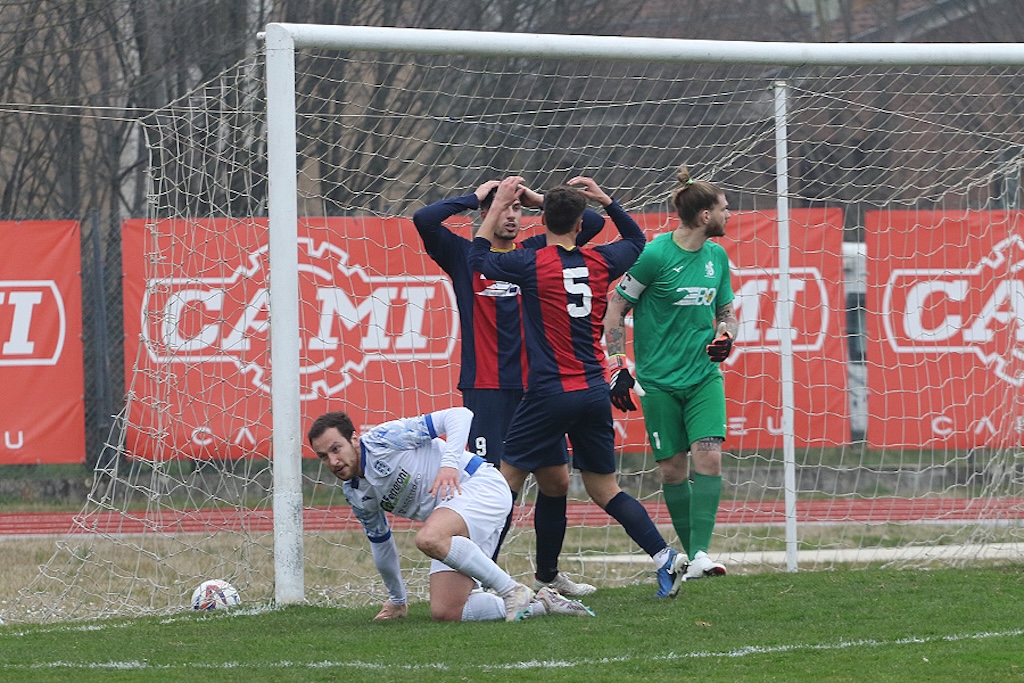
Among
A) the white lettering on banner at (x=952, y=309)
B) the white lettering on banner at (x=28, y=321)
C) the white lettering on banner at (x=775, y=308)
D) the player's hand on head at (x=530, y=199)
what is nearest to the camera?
the player's hand on head at (x=530, y=199)

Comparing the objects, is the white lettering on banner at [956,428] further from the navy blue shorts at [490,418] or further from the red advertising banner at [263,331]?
the navy blue shorts at [490,418]

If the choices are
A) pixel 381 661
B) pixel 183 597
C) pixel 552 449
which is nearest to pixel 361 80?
pixel 183 597

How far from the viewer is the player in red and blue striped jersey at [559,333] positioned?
19.6 feet

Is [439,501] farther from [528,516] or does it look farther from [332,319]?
[332,319]

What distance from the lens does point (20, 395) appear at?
9.75 m

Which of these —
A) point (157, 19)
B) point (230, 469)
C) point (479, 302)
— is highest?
point (157, 19)

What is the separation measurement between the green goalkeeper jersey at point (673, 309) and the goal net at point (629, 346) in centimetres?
124

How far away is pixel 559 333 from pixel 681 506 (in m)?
1.40

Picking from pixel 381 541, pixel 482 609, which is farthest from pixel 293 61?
pixel 482 609

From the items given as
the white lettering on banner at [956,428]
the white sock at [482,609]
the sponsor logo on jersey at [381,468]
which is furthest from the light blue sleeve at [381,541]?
the white lettering on banner at [956,428]

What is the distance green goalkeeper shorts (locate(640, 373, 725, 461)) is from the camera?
6.75 m

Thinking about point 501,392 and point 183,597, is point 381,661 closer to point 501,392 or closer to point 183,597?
point 501,392

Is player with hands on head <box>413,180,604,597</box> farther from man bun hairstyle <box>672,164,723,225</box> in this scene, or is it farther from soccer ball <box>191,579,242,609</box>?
soccer ball <box>191,579,242,609</box>

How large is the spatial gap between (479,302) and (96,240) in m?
4.85
